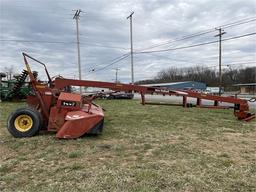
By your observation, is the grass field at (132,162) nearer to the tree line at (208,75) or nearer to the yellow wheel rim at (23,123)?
the yellow wheel rim at (23,123)

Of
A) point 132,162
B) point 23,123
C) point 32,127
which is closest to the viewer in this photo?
point 132,162

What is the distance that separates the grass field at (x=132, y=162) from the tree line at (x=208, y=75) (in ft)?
289

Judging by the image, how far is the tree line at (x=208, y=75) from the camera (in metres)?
99.2

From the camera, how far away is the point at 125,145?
7.01 meters

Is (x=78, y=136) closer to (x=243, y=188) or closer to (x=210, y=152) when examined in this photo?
(x=210, y=152)

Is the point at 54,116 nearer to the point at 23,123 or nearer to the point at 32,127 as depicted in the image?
the point at 32,127

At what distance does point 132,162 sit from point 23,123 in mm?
3614

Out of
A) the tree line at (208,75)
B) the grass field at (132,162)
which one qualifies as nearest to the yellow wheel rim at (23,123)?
the grass field at (132,162)

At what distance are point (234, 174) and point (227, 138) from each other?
10.8 feet

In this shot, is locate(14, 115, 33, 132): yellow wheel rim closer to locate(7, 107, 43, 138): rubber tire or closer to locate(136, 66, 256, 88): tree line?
locate(7, 107, 43, 138): rubber tire

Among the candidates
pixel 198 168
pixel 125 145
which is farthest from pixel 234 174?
pixel 125 145

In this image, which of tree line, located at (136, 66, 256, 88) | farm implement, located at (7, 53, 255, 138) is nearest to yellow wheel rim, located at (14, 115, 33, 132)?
farm implement, located at (7, 53, 255, 138)

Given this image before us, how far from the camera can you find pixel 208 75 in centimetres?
11062

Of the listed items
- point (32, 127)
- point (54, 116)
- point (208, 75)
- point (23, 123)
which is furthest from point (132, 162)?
point (208, 75)
